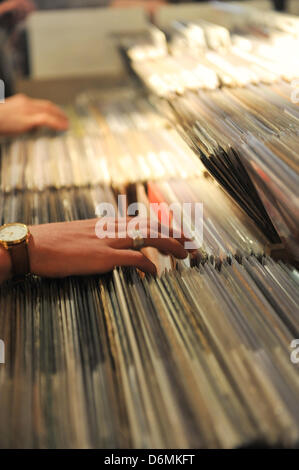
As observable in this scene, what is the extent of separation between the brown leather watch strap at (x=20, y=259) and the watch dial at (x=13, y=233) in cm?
2

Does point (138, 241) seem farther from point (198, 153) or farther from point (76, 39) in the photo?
point (76, 39)

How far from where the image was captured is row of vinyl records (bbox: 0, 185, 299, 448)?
24.1 inches

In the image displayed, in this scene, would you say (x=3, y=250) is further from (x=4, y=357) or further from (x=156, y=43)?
(x=156, y=43)

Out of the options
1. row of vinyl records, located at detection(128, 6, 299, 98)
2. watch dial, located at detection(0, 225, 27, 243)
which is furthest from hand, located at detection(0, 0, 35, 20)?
watch dial, located at detection(0, 225, 27, 243)

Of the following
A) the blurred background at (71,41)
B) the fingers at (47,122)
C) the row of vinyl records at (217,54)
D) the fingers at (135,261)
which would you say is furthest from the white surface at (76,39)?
the fingers at (135,261)

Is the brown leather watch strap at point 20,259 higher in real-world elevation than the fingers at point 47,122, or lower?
lower

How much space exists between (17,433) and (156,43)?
183 centimetres

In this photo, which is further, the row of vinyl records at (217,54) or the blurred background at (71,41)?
the blurred background at (71,41)

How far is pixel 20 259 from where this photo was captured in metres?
0.93

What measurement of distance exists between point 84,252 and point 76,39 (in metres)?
1.95

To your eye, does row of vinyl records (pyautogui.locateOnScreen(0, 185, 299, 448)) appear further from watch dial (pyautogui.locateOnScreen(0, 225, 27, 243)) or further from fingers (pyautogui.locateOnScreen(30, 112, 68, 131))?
fingers (pyautogui.locateOnScreen(30, 112, 68, 131))

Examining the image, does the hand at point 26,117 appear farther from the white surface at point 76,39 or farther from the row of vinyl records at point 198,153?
the white surface at point 76,39

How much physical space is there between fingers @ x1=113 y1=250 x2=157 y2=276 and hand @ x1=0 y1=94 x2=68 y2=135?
3.38ft

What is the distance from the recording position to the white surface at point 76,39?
2.42 meters
